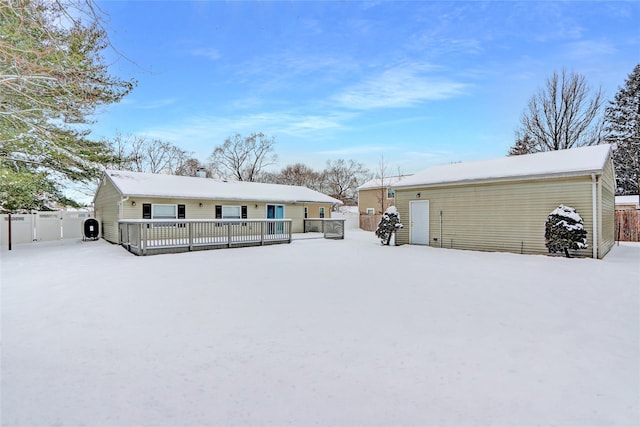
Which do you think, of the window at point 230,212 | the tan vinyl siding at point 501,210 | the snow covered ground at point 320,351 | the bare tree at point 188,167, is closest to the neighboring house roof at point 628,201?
the tan vinyl siding at point 501,210

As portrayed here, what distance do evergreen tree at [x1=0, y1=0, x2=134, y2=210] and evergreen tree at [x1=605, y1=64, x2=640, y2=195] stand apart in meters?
28.2

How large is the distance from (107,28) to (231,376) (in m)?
4.16

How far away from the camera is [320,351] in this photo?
10.7 ft

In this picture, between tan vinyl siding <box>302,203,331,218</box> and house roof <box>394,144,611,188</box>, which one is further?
tan vinyl siding <box>302,203,331,218</box>

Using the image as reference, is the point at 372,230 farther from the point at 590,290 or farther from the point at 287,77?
the point at 590,290

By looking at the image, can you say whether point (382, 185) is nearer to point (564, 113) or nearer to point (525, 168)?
point (564, 113)

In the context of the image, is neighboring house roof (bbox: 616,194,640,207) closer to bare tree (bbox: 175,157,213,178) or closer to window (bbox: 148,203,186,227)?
window (bbox: 148,203,186,227)

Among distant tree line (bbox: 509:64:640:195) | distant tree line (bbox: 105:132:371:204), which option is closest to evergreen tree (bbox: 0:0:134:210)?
distant tree line (bbox: 105:132:371:204)

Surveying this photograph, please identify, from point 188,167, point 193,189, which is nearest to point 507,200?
point 193,189

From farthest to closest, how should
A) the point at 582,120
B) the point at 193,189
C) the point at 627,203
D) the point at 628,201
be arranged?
the point at 628,201, the point at 627,203, the point at 582,120, the point at 193,189

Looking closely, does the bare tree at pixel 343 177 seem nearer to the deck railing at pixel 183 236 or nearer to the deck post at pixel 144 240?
the deck railing at pixel 183 236

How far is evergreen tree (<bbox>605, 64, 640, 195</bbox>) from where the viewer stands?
2177 centimetres

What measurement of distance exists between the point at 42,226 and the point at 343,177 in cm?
3073

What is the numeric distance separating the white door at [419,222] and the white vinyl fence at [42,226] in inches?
636
